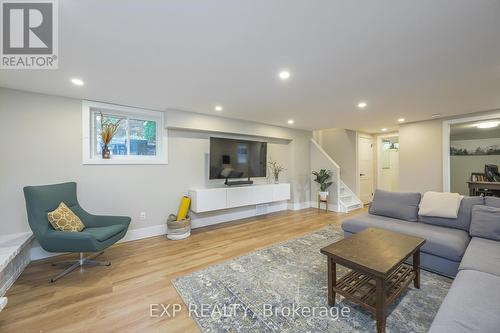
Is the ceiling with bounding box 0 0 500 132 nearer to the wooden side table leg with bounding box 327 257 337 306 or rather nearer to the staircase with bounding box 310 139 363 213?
the wooden side table leg with bounding box 327 257 337 306

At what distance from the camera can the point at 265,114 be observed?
399cm

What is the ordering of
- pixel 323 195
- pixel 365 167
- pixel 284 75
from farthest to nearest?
pixel 365 167 → pixel 323 195 → pixel 284 75

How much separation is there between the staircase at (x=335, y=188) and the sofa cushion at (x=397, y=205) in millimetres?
2118

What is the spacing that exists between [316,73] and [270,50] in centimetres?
70

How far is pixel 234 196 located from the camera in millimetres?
4215

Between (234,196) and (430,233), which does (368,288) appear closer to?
(430,233)

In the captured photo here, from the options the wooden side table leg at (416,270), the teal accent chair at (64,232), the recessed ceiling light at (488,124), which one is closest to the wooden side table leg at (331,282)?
the wooden side table leg at (416,270)

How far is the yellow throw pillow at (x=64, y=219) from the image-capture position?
93.6 inches

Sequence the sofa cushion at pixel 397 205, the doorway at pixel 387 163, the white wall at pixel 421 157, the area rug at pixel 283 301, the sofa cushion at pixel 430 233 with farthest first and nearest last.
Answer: the doorway at pixel 387 163 → the white wall at pixel 421 157 → the sofa cushion at pixel 397 205 → the sofa cushion at pixel 430 233 → the area rug at pixel 283 301

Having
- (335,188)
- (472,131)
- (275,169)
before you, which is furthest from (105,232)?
(472,131)

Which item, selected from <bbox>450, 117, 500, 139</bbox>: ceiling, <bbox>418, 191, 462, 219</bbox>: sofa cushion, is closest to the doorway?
<bbox>450, 117, 500, 139</bbox>: ceiling

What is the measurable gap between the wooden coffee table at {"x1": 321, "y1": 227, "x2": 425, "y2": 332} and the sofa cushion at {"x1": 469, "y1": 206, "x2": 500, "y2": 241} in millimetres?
887

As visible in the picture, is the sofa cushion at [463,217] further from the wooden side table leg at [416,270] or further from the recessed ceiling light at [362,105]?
the recessed ceiling light at [362,105]

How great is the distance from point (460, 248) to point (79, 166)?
192 inches
